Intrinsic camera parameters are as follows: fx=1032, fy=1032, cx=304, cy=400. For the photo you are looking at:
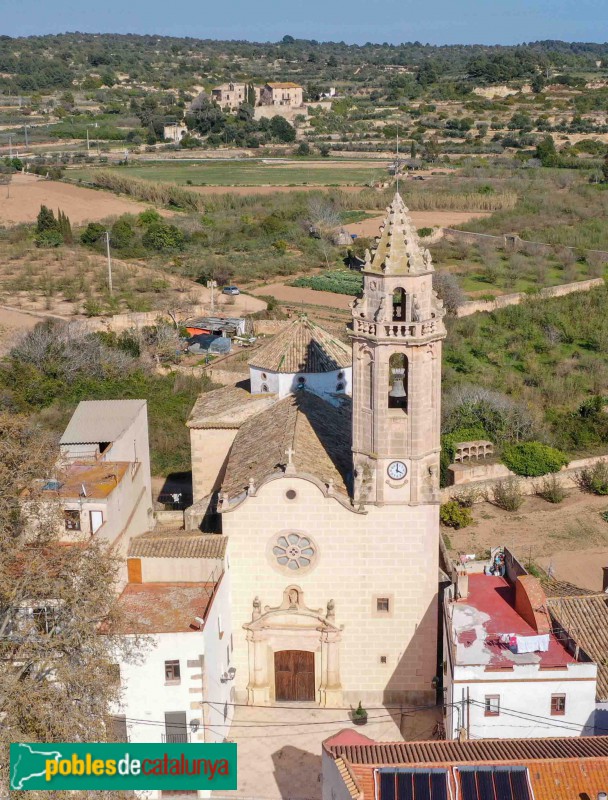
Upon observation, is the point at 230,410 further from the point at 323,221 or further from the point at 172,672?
the point at 323,221

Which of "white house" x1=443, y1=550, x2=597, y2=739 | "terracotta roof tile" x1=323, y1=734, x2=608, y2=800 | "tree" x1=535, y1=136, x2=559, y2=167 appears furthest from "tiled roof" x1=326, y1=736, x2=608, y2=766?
"tree" x1=535, y1=136, x2=559, y2=167

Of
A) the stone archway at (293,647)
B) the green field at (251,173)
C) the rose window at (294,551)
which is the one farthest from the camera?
the green field at (251,173)

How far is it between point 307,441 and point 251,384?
610 cm

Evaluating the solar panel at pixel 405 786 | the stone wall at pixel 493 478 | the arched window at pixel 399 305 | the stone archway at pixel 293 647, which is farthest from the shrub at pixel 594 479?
the solar panel at pixel 405 786

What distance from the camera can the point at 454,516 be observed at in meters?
36.1

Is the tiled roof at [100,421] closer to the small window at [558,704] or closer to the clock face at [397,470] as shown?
the clock face at [397,470]

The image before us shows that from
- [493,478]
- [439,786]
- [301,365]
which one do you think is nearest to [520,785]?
[439,786]

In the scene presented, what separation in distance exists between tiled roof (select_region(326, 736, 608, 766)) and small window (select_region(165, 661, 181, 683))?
4108mm

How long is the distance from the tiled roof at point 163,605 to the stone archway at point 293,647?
177 cm

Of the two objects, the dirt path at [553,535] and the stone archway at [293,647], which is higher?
the stone archway at [293,647]

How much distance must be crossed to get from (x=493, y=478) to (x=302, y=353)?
38.8 feet

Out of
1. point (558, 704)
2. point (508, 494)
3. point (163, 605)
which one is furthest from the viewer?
point (508, 494)

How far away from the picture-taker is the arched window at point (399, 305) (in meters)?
24.6

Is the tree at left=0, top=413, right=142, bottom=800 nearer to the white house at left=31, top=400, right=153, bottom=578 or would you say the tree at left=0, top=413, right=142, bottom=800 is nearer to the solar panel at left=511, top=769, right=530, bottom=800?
the white house at left=31, top=400, right=153, bottom=578
